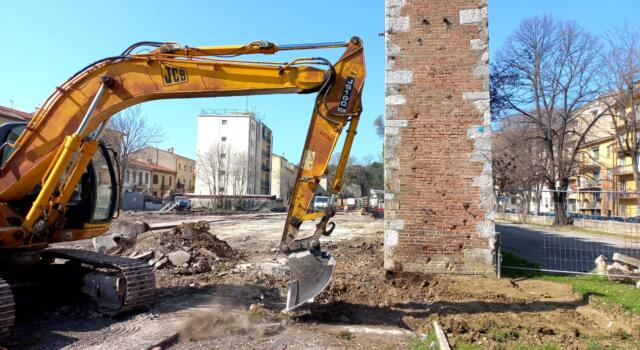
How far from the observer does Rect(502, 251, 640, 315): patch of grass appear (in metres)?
6.76

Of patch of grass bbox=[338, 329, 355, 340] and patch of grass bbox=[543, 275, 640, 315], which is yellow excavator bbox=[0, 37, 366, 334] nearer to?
patch of grass bbox=[338, 329, 355, 340]

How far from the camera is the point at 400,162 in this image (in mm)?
9055

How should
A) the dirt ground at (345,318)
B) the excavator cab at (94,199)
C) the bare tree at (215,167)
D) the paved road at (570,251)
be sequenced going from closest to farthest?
the dirt ground at (345,318) → the excavator cab at (94,199) → the paved road at (570,251) → the bare tree at (215,167)

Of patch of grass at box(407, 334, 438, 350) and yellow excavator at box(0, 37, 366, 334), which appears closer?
patch of grass at box(407, 334, 438, 350)

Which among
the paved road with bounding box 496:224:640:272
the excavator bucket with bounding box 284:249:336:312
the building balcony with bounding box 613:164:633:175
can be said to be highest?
the building balcony with bounding box 613:164:633:175

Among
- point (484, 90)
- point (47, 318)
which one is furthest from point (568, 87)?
point (47, 318)

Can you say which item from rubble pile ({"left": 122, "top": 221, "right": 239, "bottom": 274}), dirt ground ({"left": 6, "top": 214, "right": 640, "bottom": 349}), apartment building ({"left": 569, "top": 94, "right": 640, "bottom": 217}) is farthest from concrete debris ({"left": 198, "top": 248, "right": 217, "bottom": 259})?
apartment building ({"left": 569, "top": 94, "right": 640, "bottom": 217})

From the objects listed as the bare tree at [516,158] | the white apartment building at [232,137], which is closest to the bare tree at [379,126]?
the bare tree at [516,158]

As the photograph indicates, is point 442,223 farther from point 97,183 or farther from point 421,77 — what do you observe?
point 97,183

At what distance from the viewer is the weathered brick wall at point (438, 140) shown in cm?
875

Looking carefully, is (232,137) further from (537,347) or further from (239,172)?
(537,347)

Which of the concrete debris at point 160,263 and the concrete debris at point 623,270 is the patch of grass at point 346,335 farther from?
the concrete debris at point 623,270

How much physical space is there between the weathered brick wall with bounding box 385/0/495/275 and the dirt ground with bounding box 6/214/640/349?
72 cm

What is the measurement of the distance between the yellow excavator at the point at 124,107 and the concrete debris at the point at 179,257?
3.23 metres
